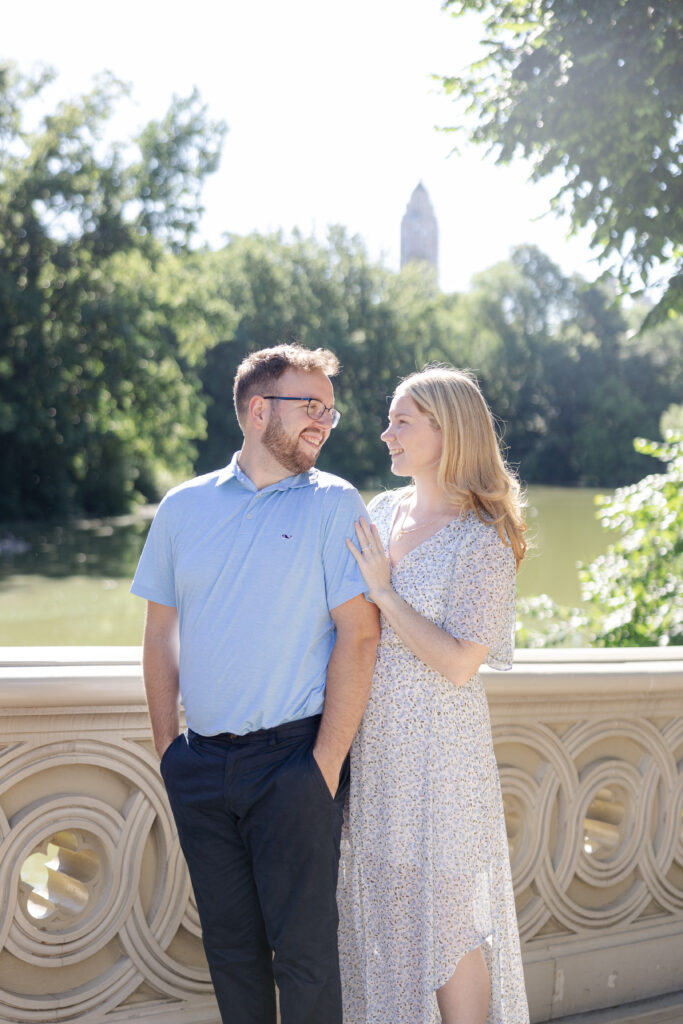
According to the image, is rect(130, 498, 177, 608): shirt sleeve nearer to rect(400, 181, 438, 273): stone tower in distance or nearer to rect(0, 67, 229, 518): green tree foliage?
rect(0, 67, 229, 518): green tree foliage

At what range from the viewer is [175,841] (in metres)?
2.65

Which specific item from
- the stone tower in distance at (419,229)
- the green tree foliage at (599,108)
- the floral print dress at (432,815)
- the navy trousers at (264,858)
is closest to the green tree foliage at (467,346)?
the green tree foliage at (599,108)

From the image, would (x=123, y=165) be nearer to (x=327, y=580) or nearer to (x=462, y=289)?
(x=327, y=580)

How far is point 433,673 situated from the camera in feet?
8.13

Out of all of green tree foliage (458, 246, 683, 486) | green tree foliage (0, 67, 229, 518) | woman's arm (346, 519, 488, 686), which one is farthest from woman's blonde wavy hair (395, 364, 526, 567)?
green tree foliage (458, 246, 683, 486)

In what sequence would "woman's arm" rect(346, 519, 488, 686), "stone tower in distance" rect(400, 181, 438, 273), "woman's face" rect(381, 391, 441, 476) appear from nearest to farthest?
"woman's arm" rect(346, 519, 488, 686) < "woman's face" rect(381, 391, 441, 476) < "stone tower in distance" rect(400, 181, 438, 273)

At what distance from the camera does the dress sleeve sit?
7.86 feet

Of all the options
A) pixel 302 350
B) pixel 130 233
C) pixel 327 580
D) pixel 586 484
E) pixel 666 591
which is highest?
pixel 130 233

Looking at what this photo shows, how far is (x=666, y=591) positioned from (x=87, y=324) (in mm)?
23061

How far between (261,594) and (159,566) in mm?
314

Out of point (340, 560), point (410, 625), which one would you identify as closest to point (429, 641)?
point (410, 625)

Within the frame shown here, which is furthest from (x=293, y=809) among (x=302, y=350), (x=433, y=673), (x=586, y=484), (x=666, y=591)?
(x=586, y=484)

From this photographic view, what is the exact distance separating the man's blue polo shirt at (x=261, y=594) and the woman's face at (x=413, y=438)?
28 cm

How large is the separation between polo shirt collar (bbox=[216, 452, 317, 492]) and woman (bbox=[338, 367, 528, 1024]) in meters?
0.22
